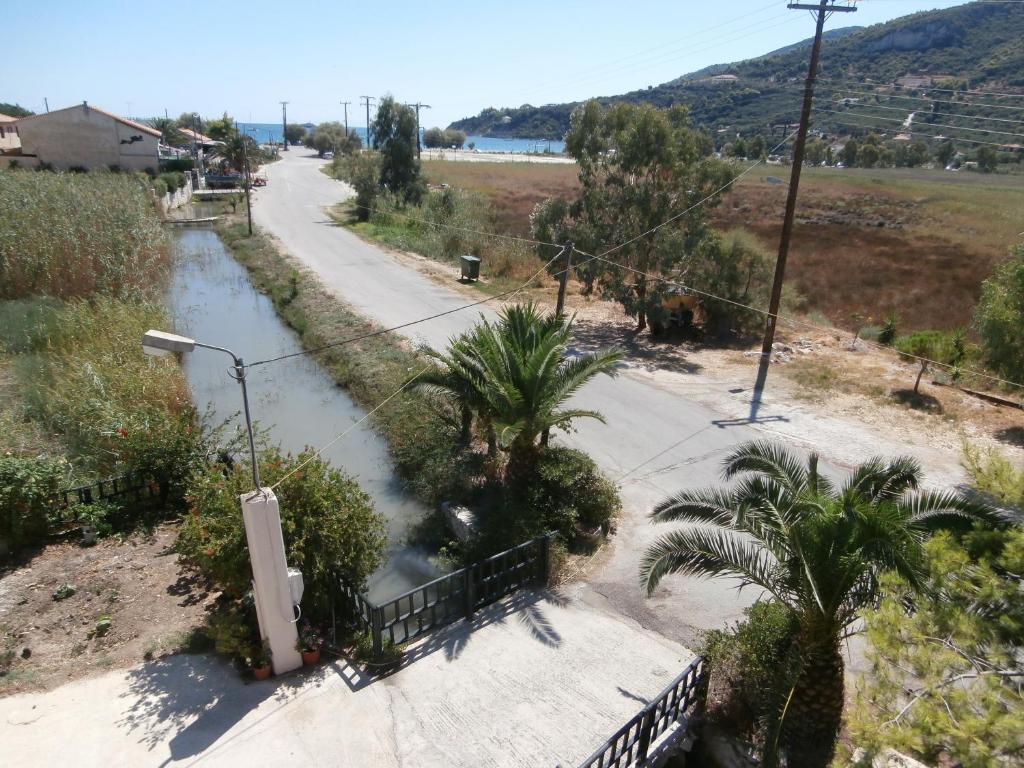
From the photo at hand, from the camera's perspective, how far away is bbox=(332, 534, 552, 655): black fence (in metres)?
7.37

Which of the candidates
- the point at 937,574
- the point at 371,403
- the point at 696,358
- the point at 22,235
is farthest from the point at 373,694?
the point at 22,235

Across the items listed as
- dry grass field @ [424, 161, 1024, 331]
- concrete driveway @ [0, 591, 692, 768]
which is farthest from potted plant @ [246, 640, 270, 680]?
dry grass field @ [424, 161, 1024, 331]

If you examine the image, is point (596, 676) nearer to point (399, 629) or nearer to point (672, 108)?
point (399, 629)

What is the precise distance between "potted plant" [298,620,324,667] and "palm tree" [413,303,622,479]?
349 centimetres

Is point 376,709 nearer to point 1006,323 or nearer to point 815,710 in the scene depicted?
point 815,710

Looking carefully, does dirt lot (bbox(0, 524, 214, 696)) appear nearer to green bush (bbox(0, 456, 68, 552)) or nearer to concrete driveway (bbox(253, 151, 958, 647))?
green bush (bbox(0, 456, 68, 552))

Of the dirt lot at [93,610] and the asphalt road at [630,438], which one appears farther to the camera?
the asphalt road at [630,438]

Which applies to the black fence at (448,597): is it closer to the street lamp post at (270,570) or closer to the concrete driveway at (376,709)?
the concrete driveway at (376,709)

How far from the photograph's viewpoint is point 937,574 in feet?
16.2

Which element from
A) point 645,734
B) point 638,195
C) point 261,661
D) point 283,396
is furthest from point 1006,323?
point 283,396

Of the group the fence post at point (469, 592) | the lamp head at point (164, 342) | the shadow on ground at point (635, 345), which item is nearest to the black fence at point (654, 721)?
the fence post at point (469, 592)

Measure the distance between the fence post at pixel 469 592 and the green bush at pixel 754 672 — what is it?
273 centimetres

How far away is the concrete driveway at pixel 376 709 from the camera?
5973 mm

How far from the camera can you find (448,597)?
776cm
